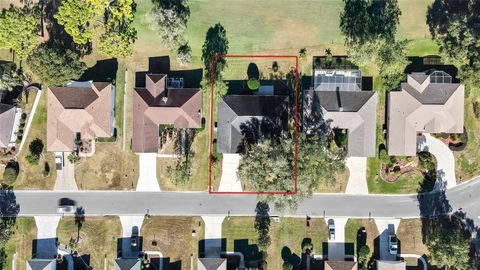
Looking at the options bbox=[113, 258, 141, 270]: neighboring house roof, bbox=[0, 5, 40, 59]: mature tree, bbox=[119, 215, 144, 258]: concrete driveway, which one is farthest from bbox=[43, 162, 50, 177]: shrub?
bbox=[113, 258, 141, 270]: neighboring house roof

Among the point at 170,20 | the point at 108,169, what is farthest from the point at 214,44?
the point at 108,169

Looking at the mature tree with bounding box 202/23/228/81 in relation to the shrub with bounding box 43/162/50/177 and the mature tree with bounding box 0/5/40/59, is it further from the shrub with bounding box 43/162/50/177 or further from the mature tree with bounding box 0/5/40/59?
the shrub with bounding box 43/162/50/177

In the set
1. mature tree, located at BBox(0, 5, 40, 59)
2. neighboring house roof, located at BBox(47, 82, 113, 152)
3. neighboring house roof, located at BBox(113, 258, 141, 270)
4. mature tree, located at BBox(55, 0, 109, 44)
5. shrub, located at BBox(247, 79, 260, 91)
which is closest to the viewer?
mature tree, located at BBox(0, 5, 40, 59)

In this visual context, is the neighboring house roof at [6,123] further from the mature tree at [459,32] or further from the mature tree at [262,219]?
the mature tree at [459,32]

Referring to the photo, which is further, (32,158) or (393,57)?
(32,158)

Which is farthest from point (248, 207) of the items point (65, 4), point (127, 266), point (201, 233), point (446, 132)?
point (65, 4)

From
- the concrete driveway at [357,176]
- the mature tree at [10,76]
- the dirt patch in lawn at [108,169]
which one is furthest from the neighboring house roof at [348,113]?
the mature tree at [10,76]

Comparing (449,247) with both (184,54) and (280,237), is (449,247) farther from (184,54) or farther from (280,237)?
(184,54)

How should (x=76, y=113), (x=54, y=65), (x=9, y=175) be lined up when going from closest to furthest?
(x=54, y=65)
(x=76, y=113)
(x=9, y=175)
